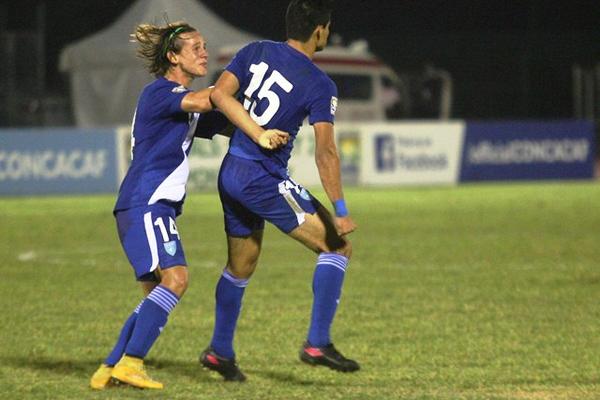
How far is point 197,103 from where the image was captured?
6.87m

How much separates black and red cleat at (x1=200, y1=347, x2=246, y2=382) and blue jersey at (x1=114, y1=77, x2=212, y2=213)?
2.91 feet

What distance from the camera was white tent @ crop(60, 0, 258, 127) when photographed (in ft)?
96.9

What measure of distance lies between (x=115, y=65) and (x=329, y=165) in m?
23.7

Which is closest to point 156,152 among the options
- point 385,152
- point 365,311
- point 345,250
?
point 345,250

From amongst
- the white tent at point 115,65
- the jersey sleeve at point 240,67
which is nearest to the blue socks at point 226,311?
the jersey sleeve at point 240,67

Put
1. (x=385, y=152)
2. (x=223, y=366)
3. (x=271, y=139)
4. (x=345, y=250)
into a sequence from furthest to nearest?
(x=385, y=152) → (x=223, y=366) → (x=345, y=250) → (x=271, y=139)

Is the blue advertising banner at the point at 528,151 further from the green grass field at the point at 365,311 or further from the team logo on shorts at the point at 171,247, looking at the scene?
the team logo on shorts at the point at 171,247

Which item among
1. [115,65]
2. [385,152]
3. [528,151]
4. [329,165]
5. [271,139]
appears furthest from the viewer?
[115,65]

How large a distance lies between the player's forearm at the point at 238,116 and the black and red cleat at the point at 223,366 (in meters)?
1.33

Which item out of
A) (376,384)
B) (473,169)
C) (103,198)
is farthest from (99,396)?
(473,169)

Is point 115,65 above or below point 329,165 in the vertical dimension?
above

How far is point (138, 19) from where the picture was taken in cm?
2944

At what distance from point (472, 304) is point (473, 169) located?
16673 mm

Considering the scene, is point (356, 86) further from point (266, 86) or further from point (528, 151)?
point (266, 86)
